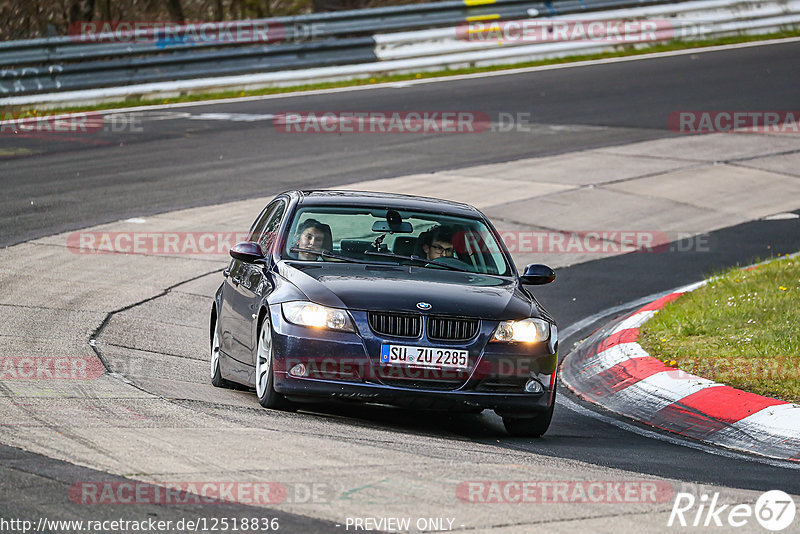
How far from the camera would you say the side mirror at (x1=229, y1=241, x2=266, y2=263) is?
877 centimetres

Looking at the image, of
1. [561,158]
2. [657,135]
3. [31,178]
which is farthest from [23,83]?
[657,135]

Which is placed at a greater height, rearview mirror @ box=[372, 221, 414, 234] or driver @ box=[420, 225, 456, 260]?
rearview mirror @ box=[372, 221, 414, 234]

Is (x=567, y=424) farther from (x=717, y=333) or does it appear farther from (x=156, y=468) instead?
(x=156, y=468)

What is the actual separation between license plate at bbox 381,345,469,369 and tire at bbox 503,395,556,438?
74 centimetres

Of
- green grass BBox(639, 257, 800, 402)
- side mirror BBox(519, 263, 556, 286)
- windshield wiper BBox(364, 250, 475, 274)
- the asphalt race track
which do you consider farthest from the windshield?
green grass BBox(639, 257, 800, 402)

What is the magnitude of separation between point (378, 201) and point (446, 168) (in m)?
9.85

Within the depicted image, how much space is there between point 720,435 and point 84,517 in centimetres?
A: 467

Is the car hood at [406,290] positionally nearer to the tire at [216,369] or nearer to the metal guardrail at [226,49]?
the tire at [216,369]

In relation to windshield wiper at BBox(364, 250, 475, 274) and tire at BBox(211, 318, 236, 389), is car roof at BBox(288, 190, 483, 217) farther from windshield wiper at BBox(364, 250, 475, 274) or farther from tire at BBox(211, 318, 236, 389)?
tire at BBox(211, 318, 236, 389)

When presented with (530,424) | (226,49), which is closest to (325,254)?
(530,424)

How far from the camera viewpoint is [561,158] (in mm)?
19844

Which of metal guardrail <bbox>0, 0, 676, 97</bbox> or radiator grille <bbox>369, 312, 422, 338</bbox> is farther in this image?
metal guardrail <bbox>0, 0, 676, 97</bbox>

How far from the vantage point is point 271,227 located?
31.1ft

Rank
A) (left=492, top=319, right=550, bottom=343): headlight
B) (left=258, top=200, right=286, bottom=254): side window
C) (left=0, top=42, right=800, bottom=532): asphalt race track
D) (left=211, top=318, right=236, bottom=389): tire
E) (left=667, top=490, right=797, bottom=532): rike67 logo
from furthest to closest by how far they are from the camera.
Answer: (left=211, top=318, right=236, bottom=389): tire → (left=258, top=200, right=286, bottom=254): side window → (left=492, top=319, right=550, bottom=343): headlight → (left=0, top=42, right=800, bottom=532): asphalt race track → (left=667, top=490, right=797, bottom=532): rike67 logo
